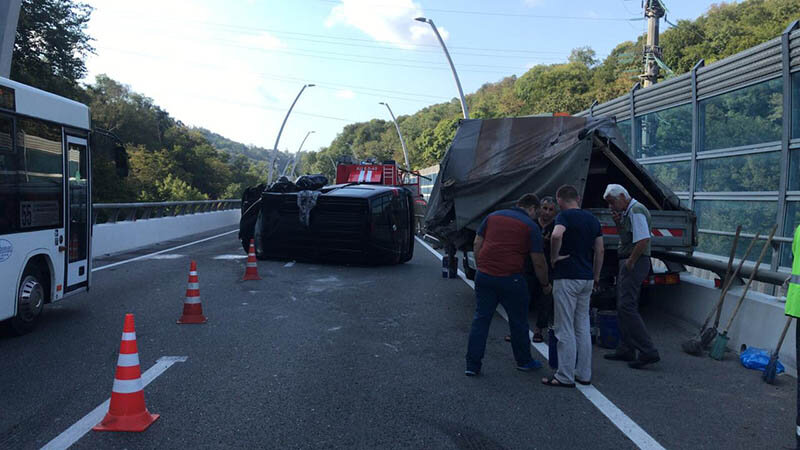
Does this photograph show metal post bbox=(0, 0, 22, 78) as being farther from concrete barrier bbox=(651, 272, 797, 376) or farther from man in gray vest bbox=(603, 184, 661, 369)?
concrete barrier bbox=(651, 272, 797, 376)

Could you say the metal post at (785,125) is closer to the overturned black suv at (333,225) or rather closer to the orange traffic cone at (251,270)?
the overturned black suv at (333,225)

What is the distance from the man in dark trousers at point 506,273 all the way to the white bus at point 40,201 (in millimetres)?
5069

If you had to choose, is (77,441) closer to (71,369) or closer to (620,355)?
(71,369)

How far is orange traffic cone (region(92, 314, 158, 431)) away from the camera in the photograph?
15.1 feet

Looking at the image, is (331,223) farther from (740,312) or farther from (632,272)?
(740,312)

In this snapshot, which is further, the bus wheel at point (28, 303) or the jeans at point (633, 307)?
the bus wheel at point (28, 303)

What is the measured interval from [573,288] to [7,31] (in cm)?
1177

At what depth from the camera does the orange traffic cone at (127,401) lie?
460 cm

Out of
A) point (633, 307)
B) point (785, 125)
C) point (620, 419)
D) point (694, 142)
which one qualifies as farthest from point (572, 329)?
point (694, 142)

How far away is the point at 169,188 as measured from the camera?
61875 millimetres

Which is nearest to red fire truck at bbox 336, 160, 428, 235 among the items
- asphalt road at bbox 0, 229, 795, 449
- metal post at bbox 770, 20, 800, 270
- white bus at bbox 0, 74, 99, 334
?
asphalt road at bbox 0, 229, 795, 449

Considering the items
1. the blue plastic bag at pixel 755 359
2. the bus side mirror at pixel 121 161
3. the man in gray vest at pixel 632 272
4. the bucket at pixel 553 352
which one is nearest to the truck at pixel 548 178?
the man in gray vest at pixel 632 272

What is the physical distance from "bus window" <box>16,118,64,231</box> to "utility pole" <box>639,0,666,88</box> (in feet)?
92.3

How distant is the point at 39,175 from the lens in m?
7.87
